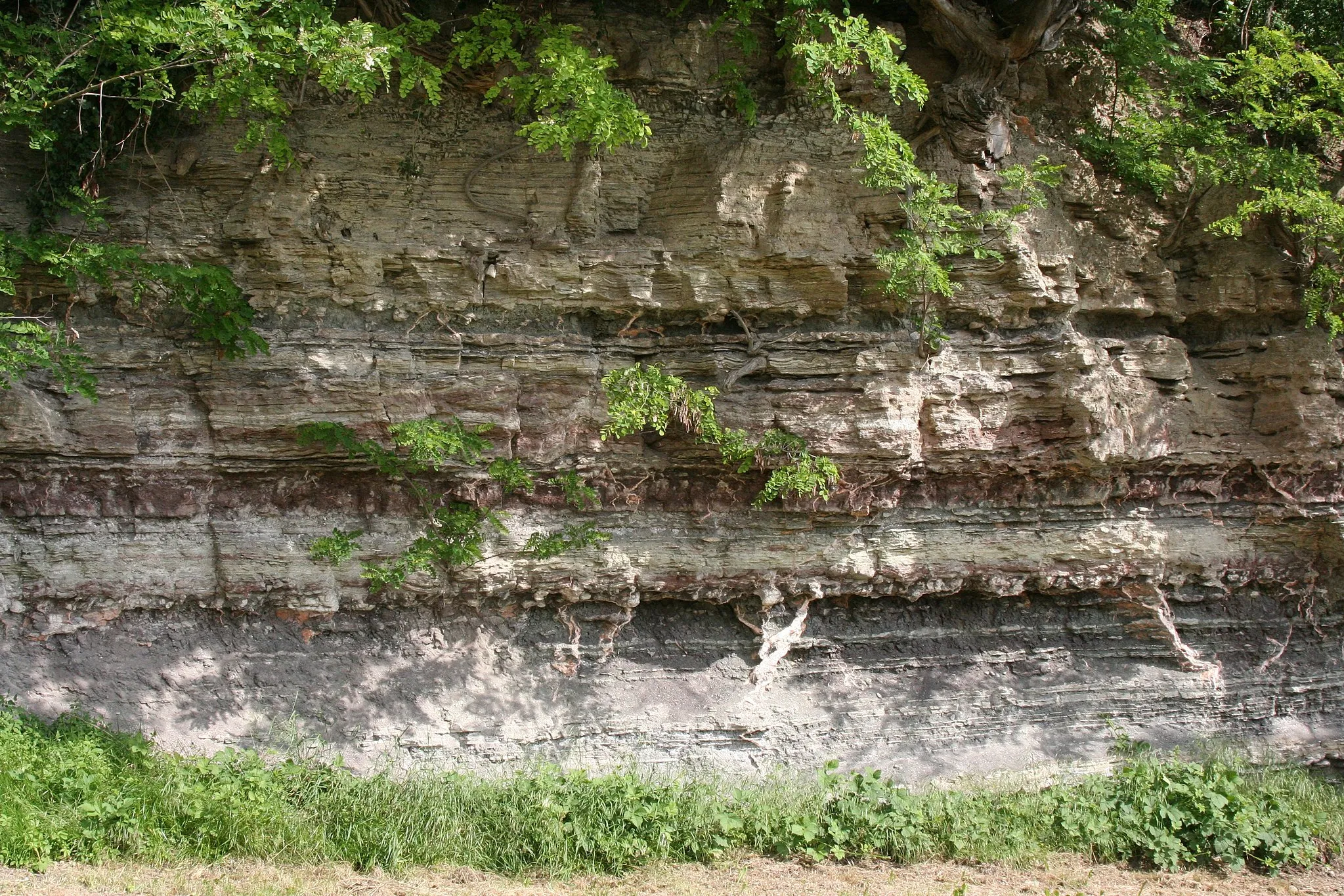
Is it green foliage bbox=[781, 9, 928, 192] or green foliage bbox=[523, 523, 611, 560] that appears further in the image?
green foliage bbox=[523, 523, 611, 560]

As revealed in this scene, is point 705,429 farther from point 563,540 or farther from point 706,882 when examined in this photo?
point 706,882

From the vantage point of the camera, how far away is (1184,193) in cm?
623

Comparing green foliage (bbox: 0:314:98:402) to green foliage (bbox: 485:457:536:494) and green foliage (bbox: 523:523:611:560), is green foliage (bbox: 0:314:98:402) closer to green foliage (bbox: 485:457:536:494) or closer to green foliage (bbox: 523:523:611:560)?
green foliage (bbox: 485:457:536:494)

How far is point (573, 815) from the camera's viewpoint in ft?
16.0

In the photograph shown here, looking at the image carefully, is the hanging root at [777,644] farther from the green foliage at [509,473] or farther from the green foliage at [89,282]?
the green foliage at [89,282]

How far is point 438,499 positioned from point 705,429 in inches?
64.9

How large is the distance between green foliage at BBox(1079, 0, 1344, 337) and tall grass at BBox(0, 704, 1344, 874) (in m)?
3.07

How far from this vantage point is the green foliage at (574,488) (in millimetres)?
5617

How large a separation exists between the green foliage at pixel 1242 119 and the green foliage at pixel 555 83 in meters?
3.24

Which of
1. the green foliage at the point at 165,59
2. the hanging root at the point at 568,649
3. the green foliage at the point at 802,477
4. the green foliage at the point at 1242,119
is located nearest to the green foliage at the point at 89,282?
the green foliage at the point at 165,59

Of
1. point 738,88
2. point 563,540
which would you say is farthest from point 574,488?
point 738,88

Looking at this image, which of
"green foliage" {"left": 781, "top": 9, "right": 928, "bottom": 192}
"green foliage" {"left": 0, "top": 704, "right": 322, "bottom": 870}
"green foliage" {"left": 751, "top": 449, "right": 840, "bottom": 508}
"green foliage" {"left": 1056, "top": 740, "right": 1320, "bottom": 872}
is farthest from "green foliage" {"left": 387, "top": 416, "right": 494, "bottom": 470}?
"green foliage" {"left": 1056, "top": 740, "right": 1320, "bottom": 872}

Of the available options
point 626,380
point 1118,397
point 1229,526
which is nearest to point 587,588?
point 626,380

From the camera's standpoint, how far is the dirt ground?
414cm
